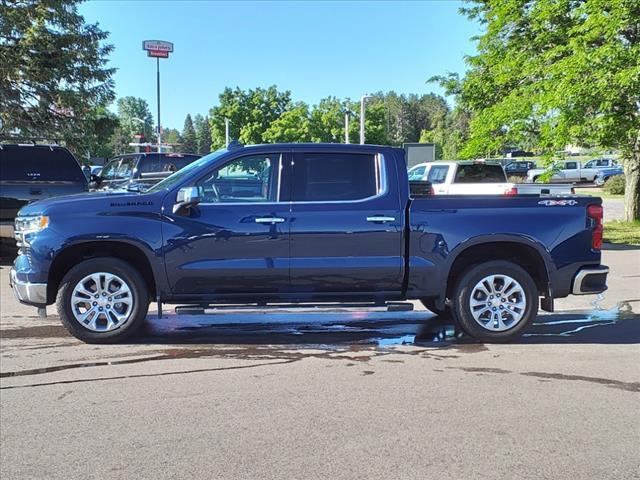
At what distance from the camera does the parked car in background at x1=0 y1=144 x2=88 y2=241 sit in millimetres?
10492

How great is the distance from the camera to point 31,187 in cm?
1073

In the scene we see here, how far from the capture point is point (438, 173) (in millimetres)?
17766

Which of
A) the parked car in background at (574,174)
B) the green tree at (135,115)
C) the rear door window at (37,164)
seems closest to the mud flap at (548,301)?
the rear door window at (37,164)

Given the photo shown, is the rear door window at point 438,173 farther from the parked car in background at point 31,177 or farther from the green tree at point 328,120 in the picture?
the green tree at point 328,120

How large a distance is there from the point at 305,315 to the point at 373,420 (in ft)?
11.5

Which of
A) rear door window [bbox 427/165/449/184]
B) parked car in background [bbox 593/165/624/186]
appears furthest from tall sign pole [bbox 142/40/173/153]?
parked car in background [bbox 593/165/624/186]

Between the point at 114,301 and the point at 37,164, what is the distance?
6.26 meters

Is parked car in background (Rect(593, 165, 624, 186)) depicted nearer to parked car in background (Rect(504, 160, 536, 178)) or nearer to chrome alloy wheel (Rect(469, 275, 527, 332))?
parked car in background (Rect(504, 160, 536, 178))

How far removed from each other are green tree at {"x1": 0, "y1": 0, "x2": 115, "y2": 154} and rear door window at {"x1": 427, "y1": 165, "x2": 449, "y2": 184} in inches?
449

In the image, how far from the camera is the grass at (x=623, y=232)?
14430 millimetres

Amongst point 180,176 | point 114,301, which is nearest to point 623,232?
point 180,176

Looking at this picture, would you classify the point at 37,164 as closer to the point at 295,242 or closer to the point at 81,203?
the point at 81,203

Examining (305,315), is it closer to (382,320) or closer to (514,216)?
(382,320)

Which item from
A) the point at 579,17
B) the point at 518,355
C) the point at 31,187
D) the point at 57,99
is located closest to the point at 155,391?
the point at 518,355
